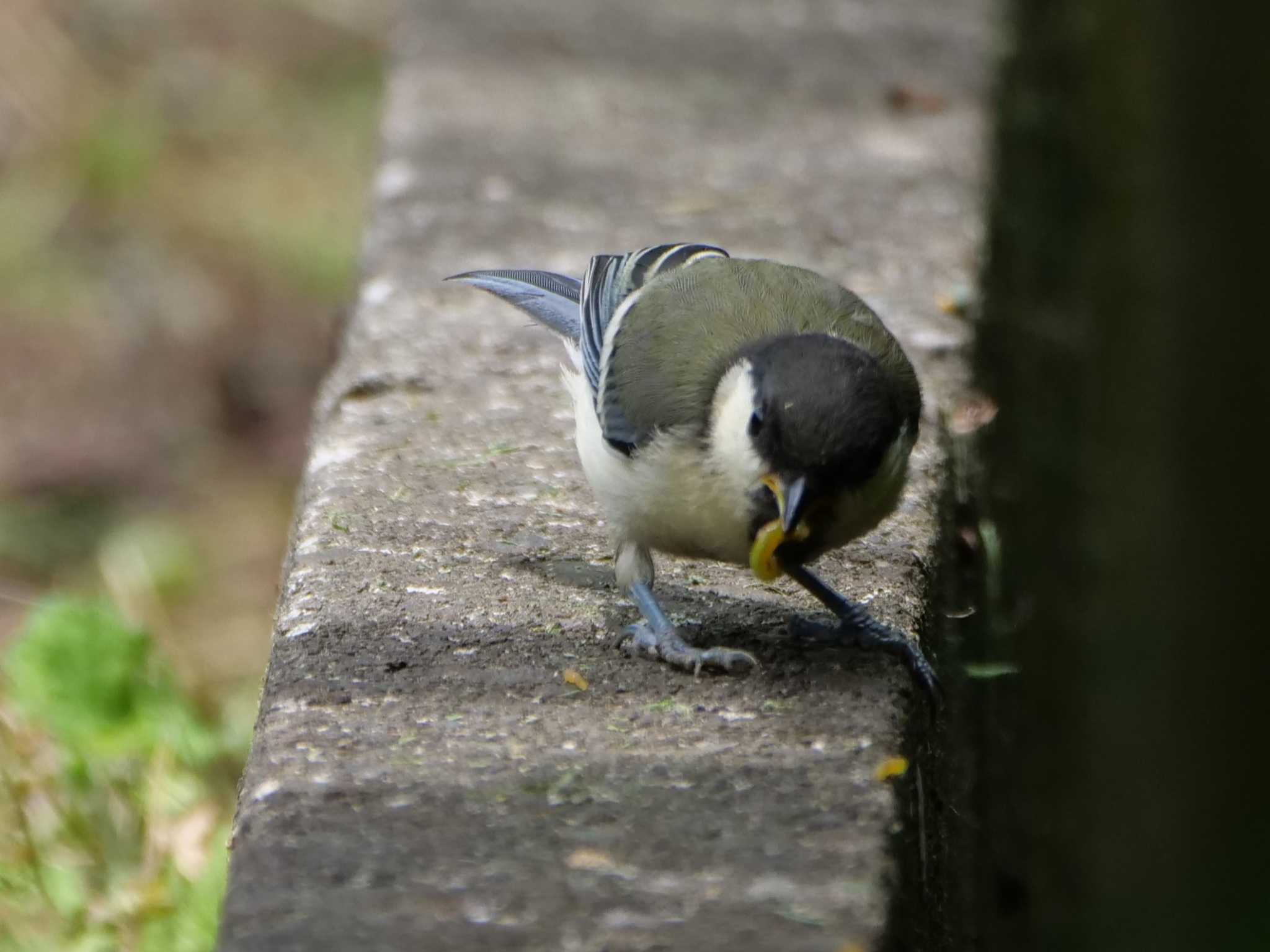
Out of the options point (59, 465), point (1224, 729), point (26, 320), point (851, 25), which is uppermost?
point (851, 25)

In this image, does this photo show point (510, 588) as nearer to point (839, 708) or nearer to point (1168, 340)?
point (839, 708)

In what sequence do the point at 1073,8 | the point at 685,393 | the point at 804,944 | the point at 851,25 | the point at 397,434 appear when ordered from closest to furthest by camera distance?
the point at 804,944, the point at 685,393, the point at 397,434, the point at 851,25, the point at 1073,8

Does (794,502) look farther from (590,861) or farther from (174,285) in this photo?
(174,285)

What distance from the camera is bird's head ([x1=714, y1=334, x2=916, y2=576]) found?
6.79 feet

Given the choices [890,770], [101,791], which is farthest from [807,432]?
[101,791]

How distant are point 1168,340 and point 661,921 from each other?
4217 millimetres

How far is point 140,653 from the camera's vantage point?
9.64 feet

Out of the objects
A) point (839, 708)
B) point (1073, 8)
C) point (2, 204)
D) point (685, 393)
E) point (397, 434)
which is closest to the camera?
point (839, 708)

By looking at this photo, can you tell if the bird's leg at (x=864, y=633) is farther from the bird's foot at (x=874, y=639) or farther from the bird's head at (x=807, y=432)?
the bird's head at (x=807, y=432)

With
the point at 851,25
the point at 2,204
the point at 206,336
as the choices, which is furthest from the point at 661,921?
the point at 2,204

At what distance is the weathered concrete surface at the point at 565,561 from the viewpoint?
164 cm

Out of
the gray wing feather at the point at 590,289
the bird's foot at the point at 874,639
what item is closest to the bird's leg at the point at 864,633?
the bird's foot at the point at 874,639

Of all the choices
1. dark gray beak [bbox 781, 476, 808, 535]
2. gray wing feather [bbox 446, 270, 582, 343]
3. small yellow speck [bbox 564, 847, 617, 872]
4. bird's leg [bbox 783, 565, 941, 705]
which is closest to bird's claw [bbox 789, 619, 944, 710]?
bird's leg [bbox 783, 565, 941, 705]

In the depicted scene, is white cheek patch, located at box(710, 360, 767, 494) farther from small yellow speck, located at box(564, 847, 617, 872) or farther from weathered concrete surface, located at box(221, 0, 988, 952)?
small yellow speck, located at box(564, 847, 617, 872)
